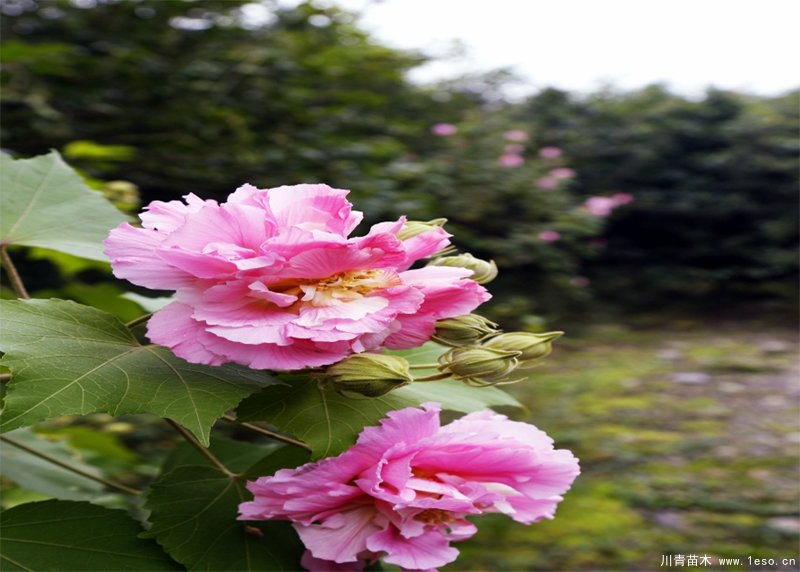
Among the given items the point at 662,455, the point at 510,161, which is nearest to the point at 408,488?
the point at 662,455

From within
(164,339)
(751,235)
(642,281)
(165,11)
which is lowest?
(642,281)

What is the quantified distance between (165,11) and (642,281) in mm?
3828

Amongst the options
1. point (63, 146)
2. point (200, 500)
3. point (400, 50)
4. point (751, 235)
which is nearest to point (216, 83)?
point (63, 146)

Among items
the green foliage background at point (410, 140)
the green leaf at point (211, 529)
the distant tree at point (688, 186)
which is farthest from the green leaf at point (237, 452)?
the distant tree at point (688, 186)

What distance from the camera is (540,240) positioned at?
3.95m

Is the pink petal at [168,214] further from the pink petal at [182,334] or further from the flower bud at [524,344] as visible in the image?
the flower bud at [524,344]

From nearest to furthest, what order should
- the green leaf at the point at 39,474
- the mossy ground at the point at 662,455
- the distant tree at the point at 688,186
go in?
the green leaf at the point at 39,474 → the mossy ground at the point at 662,455 → the distant tree at the point at 688,186

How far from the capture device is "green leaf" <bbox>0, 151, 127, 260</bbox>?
0.58 m

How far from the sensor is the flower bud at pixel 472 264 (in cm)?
48

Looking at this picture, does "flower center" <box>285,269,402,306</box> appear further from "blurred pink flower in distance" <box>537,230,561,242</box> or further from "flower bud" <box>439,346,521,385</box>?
"blurred pink flower in distance" <box>537,230,561,242</box>

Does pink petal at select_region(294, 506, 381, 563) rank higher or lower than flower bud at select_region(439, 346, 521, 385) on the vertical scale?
lower

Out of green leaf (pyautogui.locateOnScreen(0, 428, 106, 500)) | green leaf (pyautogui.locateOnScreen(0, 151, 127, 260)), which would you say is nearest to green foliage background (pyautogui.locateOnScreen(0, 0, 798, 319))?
green leaf (pyautogui.locateOnScreen(0, 428, 106, 500))

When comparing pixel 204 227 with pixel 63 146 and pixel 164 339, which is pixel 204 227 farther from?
pixel 63 146

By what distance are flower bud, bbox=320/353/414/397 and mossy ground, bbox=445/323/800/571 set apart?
214 centimetres
